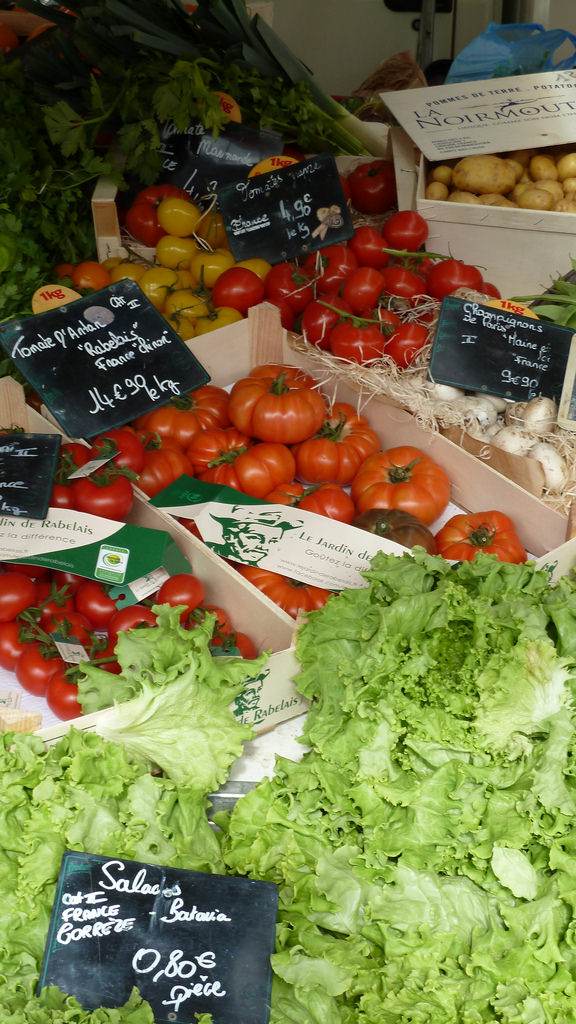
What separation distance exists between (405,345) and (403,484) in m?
0.67

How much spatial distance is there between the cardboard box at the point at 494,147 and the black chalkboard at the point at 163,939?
8.82 ft

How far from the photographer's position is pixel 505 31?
420cm

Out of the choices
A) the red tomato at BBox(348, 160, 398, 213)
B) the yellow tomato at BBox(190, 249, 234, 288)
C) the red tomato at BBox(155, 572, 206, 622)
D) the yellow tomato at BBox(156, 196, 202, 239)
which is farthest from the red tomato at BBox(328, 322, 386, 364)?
the red tomato at BBox(155, 572, 206, 622)

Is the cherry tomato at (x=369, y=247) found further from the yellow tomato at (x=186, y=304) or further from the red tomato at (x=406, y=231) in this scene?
the yellow tomato at (x=186, y=304)

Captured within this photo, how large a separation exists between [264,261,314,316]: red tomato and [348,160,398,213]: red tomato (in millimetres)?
698

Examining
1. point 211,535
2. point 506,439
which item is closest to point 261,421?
point 211,535

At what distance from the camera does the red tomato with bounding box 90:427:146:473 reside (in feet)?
7.85

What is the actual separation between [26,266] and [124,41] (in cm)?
119

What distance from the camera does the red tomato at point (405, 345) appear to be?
9.80 ft

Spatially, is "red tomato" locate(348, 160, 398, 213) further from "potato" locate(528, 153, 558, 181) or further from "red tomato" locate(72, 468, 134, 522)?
"red tomato" locate(72, 468, 134, 522)

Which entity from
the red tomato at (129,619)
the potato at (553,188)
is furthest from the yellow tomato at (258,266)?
the red tomato at (129,619)

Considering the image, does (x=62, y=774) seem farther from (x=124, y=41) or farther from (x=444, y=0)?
(x=444, y=0)

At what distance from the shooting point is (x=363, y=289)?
3.18m

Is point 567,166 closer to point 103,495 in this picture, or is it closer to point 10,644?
point 103,495
